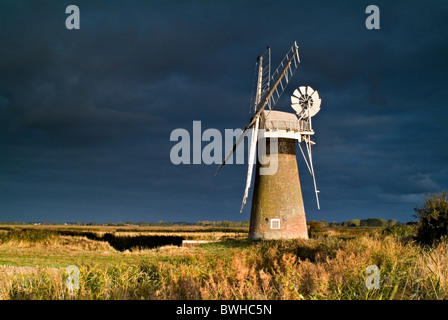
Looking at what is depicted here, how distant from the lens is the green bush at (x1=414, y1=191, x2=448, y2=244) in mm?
19859

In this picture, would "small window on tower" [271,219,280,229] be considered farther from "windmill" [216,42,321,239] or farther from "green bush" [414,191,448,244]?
"green bush" [414,191,448,244]

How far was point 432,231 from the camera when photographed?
20.1m

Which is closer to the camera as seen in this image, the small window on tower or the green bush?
the green bush

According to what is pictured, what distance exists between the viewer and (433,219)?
796 inches

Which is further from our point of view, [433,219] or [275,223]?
[275,223]

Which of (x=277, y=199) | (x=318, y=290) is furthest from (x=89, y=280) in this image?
(x=277, y=199)

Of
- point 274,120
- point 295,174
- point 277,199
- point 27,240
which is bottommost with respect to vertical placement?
point 27,240

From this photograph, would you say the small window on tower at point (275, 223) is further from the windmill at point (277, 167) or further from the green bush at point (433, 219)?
the green bush at point (433, 219)

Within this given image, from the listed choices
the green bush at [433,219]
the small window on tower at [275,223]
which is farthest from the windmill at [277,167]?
the green bush at [433,219]

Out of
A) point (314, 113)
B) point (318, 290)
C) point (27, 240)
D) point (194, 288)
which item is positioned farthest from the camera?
point (314, 113)

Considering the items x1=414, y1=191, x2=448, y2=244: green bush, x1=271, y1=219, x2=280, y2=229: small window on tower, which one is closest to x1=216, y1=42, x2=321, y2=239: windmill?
x1=271, y1=219, x2=280, y2=229: small window on tower

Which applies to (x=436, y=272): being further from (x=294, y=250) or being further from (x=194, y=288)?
(x=294, y=250)
